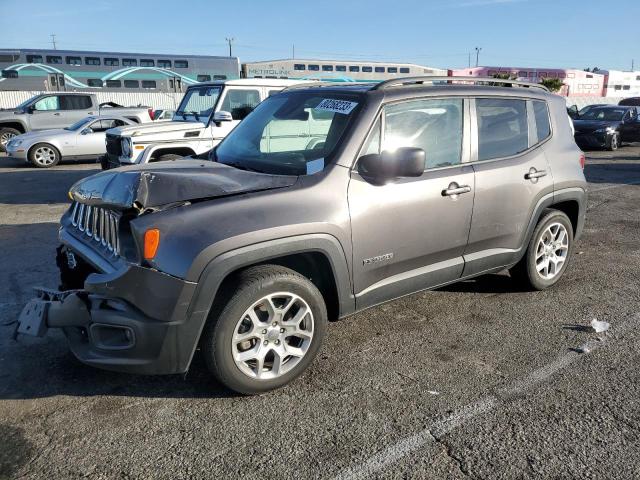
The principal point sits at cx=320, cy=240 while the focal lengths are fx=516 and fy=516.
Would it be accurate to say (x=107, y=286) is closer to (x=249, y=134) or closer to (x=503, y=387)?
(x=249, y=134)

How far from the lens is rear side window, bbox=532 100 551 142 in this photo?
456 centimetres

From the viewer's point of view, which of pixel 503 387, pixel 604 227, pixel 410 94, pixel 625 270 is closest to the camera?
pixel 503 387

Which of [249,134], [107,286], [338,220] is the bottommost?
[107,286]

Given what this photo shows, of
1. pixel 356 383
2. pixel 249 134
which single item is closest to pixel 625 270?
pixel 356 383

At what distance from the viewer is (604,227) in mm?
7359

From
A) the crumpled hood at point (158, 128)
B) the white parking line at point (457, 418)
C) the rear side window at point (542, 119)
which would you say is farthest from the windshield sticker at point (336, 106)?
the crumpled hood at point (158, 128)

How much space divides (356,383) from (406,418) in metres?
0.46

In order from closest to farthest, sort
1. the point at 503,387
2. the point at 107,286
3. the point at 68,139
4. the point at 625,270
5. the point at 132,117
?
the point at 107,286, the point at 503,387, the point at 625,270, the point at 68,139, the point at 132,117

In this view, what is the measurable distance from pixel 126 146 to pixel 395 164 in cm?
648

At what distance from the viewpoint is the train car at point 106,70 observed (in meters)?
28.4

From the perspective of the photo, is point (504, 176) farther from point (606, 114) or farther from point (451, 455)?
point (606, 114)

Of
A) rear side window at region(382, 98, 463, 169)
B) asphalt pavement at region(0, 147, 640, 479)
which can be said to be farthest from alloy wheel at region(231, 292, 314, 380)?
rear side window at region(382, 98, 463, 169)

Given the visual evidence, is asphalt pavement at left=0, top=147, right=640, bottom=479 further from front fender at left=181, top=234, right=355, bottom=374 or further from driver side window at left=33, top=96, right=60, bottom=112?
driver side window at left=33, top=96, right=60, bottom=112

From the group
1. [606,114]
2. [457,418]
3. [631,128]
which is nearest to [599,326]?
[457,418]
